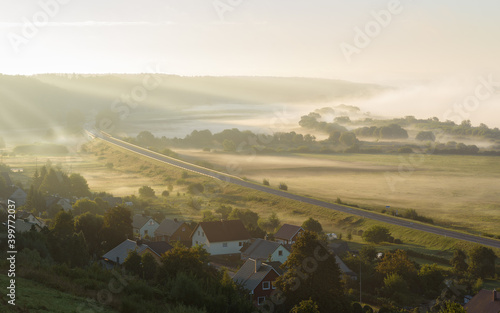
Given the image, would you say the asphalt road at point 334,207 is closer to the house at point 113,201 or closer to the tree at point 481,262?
the tree at point 481,262

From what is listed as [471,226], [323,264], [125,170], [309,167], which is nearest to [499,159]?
[309,167]

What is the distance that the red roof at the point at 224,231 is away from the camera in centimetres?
4816

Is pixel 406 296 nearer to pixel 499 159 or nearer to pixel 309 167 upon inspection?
pixel 309 167

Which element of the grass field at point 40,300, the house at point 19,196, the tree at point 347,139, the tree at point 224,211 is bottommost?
the tree at point 224,211

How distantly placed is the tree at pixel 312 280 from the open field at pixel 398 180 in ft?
112

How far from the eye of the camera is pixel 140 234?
5341cm

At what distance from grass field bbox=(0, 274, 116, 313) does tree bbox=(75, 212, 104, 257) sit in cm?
2347

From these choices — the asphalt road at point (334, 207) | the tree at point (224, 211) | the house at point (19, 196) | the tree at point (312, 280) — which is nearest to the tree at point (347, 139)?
the asphalt road at point (334, 207)

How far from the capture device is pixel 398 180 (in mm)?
95062

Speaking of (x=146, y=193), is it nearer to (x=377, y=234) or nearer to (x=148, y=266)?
(x=377, y=234)

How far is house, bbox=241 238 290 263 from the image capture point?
41.7m

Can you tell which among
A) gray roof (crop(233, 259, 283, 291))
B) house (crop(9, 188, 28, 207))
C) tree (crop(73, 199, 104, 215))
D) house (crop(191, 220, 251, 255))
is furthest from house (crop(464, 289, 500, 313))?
house (crop(9, 188, 28, 207))

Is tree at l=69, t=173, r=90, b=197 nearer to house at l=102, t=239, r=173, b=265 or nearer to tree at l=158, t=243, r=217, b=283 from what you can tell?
house at l=102, t=239, r=173, b=265

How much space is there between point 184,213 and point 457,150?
95200mm
